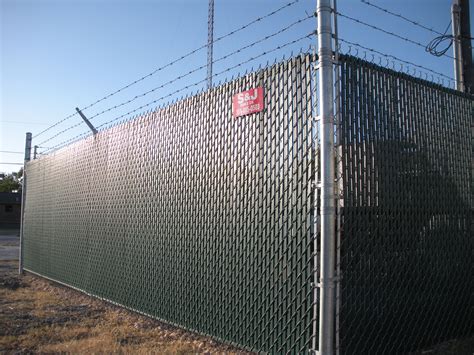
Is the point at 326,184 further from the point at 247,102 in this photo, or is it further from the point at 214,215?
the point at 214,215

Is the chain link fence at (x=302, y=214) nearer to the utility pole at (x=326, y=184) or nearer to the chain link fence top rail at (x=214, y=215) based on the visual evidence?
the chain link fence top rail at (x=214, y=215)

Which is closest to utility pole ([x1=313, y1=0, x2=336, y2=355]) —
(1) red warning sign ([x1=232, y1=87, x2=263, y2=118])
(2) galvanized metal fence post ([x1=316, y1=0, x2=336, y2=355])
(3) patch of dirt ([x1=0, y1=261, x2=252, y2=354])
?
(2) galvanized metal fence post ([x1=316, y1=0, x2=336, y2=355])

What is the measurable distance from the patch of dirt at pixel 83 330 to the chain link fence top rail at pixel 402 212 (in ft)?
5.94

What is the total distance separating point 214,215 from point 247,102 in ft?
5.14

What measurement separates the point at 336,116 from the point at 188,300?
11.4ft

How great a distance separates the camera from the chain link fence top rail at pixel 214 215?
5113mm

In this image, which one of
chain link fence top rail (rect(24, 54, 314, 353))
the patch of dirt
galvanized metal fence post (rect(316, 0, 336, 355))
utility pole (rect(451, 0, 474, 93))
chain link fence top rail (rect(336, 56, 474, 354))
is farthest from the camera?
utility pole (rect(451, 0, 474, 93))

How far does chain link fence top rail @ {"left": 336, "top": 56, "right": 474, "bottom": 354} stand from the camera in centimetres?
491

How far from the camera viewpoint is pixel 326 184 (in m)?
4.55

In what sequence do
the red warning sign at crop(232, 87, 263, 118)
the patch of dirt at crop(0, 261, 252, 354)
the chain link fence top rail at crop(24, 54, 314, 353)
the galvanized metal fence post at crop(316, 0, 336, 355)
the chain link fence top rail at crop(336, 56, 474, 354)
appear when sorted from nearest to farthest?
the galvanized metal fence post at crop(316, 0, 336, 355) < the chain link fence top rail at crop(336, 56, 474, 354) < the chain link fence top rail at crop(24, 54, 314, 353) < the red warning sign at crop(232, 87, 263, 118) < the patch of dirt at crop(0, 261, 252, 354)

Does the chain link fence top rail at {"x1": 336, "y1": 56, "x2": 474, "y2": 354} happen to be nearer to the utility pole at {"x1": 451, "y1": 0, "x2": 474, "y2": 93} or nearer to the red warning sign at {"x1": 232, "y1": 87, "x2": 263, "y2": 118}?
the red warning sign at {"x1": 232, "y1": 87, "x2": 263, "y2": 118}

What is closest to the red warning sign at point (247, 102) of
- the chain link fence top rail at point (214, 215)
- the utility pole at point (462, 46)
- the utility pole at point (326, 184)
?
the chain link fence top rail at point (214, 215)

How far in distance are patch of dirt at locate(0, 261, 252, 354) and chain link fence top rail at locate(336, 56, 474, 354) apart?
1.81m

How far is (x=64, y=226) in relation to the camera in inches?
445
